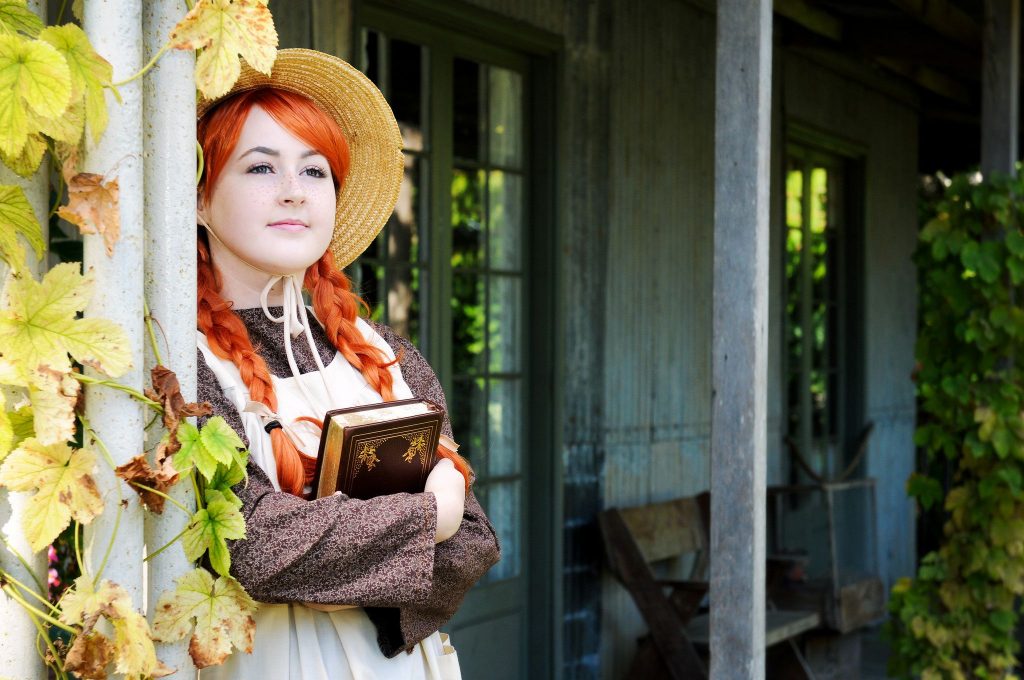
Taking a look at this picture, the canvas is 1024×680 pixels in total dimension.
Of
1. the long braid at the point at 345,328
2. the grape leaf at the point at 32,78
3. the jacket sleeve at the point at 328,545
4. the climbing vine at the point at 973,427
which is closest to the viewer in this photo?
the grape leaf at the point at 32,78

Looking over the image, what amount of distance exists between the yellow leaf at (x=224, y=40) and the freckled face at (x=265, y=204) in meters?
0.39

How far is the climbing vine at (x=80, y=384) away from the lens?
1312 millimetres

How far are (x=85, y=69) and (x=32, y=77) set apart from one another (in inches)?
2.3

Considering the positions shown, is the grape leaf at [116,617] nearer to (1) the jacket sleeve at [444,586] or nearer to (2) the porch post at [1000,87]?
(1) the jacket sleeve at [444,586]

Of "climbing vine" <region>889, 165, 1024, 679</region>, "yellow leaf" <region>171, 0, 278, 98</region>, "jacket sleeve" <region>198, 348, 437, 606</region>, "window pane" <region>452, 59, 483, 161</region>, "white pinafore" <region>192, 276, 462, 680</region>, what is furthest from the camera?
"climbing vine" <region>889, 165, 1024, 679</region>

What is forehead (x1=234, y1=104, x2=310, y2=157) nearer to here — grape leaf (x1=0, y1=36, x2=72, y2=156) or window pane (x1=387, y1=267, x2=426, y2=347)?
grape leaf (x1=0, y1=36, x2=72, y2=156)

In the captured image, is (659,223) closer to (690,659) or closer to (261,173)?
(690,659)

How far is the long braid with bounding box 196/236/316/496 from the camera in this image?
172 cm

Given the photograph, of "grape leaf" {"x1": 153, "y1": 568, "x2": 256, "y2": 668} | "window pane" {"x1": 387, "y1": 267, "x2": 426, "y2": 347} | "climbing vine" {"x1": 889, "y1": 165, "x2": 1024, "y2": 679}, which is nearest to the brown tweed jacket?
"grape leaf" {"x1": 153, "y1": 568, "x2": 256, "y2": 668}

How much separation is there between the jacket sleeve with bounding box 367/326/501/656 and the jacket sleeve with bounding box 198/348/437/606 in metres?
0.06

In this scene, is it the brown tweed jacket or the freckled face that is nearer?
the brown tweed jacket

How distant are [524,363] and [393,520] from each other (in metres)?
3.29

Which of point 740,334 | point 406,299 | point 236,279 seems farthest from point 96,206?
point 406,299

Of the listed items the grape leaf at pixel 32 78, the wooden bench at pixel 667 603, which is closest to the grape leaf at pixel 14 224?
the grape leaf at pixel 32 78
